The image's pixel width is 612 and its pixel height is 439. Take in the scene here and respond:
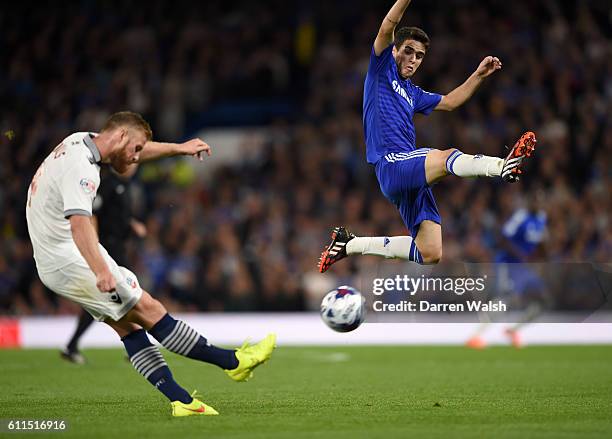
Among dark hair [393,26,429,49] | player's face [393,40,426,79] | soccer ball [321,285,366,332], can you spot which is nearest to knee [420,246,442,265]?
Result: soccer ball [321,285,366,332]

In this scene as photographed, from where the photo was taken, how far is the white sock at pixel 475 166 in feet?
24.6

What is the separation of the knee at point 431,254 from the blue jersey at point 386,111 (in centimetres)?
95

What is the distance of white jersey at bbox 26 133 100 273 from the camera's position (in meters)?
6.09

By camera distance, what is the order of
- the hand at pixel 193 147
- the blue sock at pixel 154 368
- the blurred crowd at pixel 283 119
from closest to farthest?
the blue sock at pixel 154 368 < the hand at pixel 193 147 < the blurred crowd at pixel 283 119

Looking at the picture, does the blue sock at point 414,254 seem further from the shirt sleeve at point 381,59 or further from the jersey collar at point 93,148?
the jersey collar at point 93,148

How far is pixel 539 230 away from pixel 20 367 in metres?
7.48

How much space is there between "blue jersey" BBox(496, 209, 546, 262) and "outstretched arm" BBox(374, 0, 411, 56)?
6.63 metres

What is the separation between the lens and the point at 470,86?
9109 mm

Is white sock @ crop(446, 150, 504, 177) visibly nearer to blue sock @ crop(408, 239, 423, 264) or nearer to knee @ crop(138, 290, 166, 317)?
blue sock @ crop(408, 239, 423, 264)

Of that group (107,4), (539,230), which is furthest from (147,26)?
(539,230)

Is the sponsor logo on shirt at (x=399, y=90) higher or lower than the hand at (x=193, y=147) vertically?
higher

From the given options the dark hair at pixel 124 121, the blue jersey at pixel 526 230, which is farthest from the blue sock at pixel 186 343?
the blue jersey at pixel 526 230

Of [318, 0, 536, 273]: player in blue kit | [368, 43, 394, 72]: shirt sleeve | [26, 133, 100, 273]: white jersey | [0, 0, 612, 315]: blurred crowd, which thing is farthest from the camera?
[0, 0, 612, 315]: blurred crowd

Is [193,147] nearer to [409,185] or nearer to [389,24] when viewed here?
[389,24]
